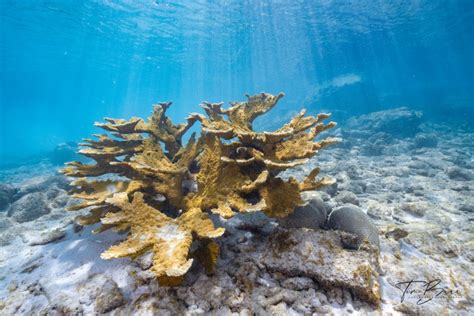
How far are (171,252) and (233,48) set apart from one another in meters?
42.7

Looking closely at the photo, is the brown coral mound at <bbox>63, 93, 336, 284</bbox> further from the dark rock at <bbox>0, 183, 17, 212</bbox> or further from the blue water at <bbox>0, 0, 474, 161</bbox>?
the blue water at <bbox>0, 0, 474, 161</bbox>

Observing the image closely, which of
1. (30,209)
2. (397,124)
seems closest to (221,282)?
(30,209)

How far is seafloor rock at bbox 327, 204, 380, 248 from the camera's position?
2.90 m

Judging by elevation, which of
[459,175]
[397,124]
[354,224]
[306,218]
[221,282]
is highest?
[397,124]

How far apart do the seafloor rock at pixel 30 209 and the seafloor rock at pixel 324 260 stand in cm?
665

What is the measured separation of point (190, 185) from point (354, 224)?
2.14 meters

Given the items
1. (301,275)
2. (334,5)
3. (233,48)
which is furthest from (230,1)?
(301,275)

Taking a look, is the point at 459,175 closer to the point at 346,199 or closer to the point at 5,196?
the point at 346,199

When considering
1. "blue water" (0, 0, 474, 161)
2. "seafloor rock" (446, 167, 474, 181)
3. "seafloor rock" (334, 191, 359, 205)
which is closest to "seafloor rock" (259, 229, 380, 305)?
"seafloor rock" (334, 191, 359, 205)

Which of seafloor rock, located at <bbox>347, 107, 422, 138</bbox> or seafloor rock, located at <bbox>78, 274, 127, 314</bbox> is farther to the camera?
seafloor rock, located at <bbox>347, 107, 422, 138</bbox>

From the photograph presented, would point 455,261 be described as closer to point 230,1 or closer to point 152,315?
point 152,315

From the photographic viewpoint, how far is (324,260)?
238 centimetres

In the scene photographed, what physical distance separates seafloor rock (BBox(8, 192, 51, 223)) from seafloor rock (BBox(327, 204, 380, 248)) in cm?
713

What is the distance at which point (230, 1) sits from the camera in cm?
2552
